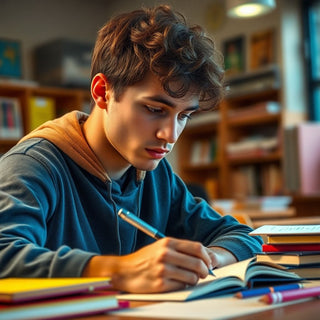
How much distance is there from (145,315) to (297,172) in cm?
414

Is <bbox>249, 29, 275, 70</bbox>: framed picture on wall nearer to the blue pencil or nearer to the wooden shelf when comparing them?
the wooden shelf

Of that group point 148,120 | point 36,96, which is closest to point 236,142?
point 36,96

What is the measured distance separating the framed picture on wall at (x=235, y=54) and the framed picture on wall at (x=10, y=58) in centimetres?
210

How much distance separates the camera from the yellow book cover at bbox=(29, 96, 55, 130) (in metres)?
5.71

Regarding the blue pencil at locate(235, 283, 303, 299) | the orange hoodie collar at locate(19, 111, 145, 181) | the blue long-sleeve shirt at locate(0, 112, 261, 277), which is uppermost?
the orange hoodie collar at locate(19, 111, 145, 181)

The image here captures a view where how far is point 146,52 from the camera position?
137 cm

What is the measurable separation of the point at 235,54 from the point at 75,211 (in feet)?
15.3

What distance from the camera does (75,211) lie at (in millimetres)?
1400

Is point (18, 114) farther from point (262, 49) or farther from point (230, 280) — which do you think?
point (230, 280)

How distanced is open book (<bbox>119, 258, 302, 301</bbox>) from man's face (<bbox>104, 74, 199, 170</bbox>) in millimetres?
309

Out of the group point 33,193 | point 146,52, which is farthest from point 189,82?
point 33,193

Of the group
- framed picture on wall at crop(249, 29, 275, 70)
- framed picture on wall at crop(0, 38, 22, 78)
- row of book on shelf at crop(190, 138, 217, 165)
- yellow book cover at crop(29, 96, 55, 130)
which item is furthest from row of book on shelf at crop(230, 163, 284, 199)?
framed picture on wall at crop(0, 38, 22, 78)

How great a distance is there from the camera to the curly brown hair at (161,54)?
4.41 ft

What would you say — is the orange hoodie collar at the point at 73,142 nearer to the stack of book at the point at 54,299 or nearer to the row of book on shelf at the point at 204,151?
the stack of book at the point at 54,299
